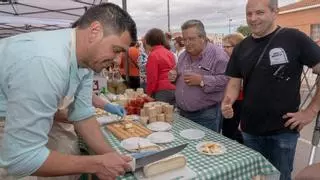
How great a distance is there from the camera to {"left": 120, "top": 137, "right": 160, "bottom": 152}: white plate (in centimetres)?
155

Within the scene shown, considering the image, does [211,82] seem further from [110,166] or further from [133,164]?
[110,166]

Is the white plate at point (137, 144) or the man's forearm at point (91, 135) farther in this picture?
the white plate at point (137, 144)

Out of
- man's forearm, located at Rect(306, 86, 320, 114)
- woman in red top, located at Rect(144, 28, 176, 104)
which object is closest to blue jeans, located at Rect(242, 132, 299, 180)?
man's forearm, located at Rect(306, 86, 320, 114)

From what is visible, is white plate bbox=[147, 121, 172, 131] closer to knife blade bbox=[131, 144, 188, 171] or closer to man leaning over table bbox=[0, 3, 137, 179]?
knife blade bbox=[131, 144, 188, 171]

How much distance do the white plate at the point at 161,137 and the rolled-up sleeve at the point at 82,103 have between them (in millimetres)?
462

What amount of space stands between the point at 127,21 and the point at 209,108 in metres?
1.58

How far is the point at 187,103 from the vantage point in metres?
2.46

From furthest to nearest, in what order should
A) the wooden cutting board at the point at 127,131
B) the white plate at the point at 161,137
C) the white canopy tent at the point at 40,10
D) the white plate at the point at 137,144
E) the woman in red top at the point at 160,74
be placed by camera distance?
the white canopy tent at the point at 40,10 < the woman in red top at the point at 160,74 < the wooden cutting board at the point at 127,131 < the white plate at the point at 161,137 < the white plate at the point at 137,144

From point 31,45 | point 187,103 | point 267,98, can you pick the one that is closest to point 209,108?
point 187,103

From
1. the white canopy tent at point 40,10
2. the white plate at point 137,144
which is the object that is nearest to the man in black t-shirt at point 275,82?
the white plate at point 137,144

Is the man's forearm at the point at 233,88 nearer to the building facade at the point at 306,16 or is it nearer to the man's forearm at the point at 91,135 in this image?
the man's forearm at the point at 91,135

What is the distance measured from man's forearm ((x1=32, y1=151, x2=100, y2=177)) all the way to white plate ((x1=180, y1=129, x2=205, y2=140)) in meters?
0.89

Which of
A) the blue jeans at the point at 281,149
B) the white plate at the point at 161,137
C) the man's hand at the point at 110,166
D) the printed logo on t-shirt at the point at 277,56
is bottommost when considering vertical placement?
the blue jeans at the point at 281,149

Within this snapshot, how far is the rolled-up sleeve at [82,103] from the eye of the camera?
1.38 meters
